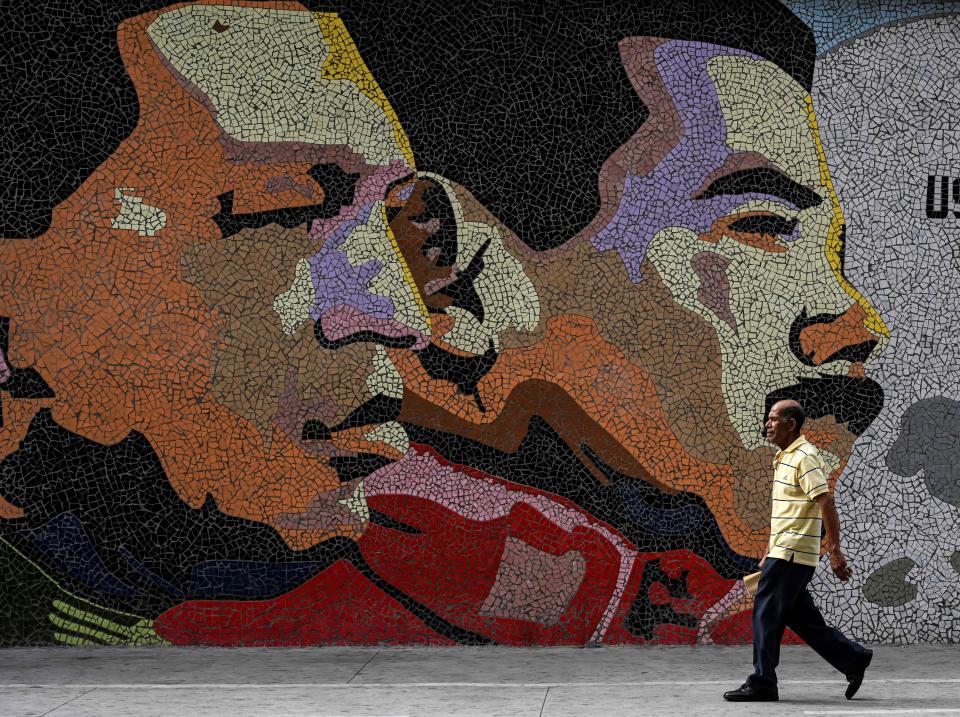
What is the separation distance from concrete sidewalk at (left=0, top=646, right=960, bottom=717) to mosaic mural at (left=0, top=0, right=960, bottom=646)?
0.32 metres

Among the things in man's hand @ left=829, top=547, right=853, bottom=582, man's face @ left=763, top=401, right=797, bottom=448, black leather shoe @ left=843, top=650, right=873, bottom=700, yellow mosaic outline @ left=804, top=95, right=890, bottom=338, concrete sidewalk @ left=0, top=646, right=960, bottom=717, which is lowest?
concrete sidewalk @ left=0, top=646, right=960, bottom=717

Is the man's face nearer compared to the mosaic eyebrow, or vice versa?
the man's face

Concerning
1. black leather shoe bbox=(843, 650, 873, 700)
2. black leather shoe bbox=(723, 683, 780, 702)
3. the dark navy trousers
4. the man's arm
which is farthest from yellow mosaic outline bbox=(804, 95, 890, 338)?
black leather shoe bbox=(723, 683, 780, 702)

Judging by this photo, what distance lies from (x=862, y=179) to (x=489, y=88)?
2605 mm

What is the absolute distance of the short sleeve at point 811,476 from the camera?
7.32 meters

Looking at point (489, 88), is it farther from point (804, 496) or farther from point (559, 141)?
point (804, 496)

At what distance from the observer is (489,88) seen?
9.36 metres

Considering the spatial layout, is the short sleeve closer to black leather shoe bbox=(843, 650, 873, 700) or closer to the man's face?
the man's face

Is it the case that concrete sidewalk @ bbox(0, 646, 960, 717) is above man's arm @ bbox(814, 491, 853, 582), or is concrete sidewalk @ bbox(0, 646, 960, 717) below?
below

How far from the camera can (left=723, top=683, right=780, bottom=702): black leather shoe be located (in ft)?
24.1

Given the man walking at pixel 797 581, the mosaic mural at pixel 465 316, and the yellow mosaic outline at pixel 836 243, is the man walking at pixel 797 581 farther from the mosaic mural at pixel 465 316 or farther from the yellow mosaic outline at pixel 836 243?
the yellow mosaic outline at pixel 836 243

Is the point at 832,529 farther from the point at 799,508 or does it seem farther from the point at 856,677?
→ the point at 856,677

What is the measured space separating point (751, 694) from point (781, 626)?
0.40m

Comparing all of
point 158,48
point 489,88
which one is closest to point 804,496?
point 489,88
